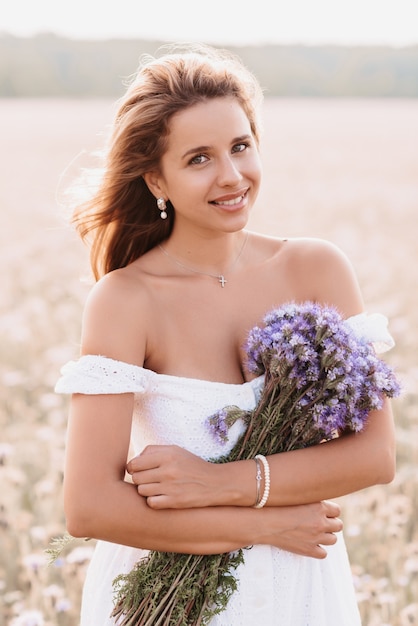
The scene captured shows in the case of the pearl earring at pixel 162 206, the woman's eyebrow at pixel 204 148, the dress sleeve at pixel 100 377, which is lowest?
the dress sleeve at pixel 100 377

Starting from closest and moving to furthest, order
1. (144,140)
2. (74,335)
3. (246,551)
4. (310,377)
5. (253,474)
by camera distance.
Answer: (310,377), (253,474), (246,551), (144,140), (74,335)

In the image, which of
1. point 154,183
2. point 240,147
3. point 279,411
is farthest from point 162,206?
point 279,411

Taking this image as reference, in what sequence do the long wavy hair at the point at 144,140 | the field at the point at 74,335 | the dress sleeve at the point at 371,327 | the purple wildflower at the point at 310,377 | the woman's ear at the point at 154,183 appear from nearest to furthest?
the purple wildflower at the point at 310,377 < the dress sleeve at the point at 371,327 < the long wavy hair at the point at 144,140 < the woman's ear at the point at 154,183 < the field at the point at 74,335

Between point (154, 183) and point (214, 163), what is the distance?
316 millimetres

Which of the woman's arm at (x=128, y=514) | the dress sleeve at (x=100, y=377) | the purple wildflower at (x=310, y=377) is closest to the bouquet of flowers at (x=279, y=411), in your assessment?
the purple wildflower at (x=310, y=377)

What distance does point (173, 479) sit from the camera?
8.34 ft

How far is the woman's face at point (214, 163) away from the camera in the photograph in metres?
2.82

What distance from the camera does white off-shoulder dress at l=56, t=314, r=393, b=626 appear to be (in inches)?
104

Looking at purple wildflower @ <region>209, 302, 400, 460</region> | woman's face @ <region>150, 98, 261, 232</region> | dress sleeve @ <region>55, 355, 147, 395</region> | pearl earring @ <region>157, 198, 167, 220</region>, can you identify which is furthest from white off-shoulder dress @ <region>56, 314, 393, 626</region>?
pearl earring @ <region>157, 198, 167, 220</region>

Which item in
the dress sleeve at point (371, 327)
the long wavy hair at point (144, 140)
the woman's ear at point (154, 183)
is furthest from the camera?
the woman's ear at point (154, 183)

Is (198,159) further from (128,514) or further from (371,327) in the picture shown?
(128,514)

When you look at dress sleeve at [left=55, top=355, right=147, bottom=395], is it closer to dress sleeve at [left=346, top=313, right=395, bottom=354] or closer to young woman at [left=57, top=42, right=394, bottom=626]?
young woman at [left=57, top=42, right=394, bottom=626]

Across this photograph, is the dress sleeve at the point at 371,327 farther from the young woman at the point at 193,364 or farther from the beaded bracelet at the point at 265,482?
the beaded bracelet at the point at 265,482

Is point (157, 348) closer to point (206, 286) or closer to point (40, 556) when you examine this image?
point (206, 286)
